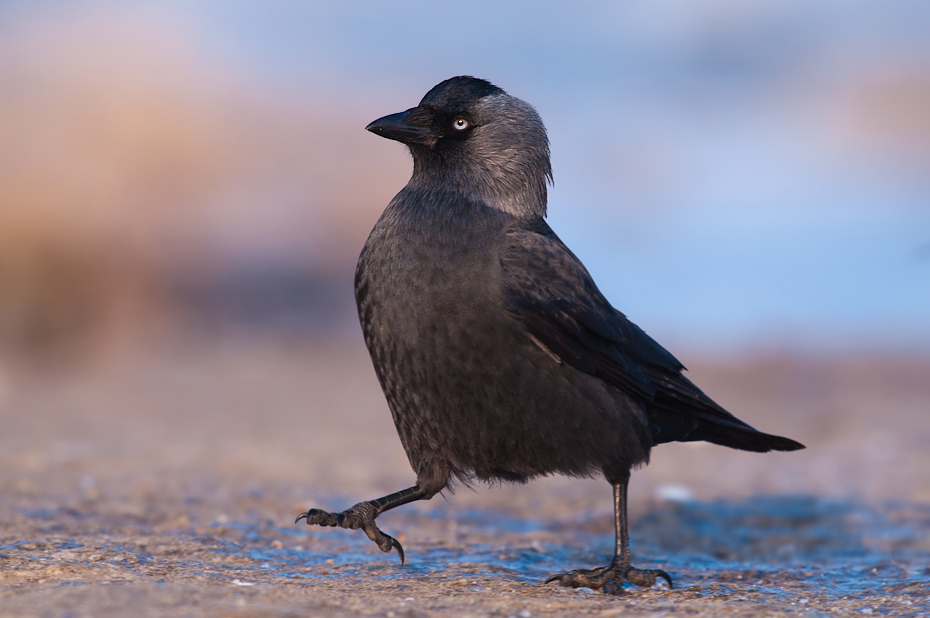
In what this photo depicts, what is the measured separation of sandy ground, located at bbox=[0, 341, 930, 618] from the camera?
3605 millimetres

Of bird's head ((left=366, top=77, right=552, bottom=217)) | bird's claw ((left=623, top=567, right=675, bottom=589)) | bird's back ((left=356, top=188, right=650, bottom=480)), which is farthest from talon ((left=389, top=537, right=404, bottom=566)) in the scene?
bird's head ((left=366, top=77, right=552, bottom=217))

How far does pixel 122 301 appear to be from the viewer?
13.9 m

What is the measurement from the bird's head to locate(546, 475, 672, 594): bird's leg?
1317 millimetres

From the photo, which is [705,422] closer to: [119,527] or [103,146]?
[119,527]

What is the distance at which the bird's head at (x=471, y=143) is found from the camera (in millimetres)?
4406

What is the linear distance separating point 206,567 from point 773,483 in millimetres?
4616

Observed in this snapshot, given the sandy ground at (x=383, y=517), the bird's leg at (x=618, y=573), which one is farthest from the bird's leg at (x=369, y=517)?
the bird's leg at (x=618, y=573)

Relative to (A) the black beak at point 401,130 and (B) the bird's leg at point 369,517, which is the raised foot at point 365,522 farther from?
(A) the black beak at point 401,130

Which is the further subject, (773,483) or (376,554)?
(773,483)

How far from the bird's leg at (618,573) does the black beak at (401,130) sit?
169 cm

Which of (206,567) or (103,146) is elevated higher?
(103,146)

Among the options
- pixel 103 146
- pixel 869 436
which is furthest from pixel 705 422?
pixel 103 146

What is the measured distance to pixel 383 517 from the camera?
580cm

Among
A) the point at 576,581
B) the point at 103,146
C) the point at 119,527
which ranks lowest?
the point at 576,581
